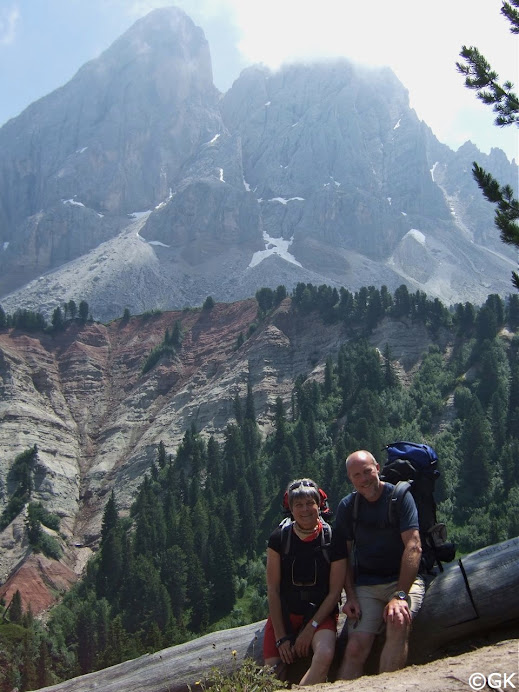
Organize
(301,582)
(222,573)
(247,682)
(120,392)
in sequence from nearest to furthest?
1. (247,682)
2. (301,582)
3. (222,573)
4. (120,392)

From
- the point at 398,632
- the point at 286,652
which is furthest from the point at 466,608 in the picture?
the point at 286,652

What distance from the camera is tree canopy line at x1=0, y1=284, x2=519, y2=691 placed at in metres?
56.7

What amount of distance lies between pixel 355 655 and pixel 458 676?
5.77ft

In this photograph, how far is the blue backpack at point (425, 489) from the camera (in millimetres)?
8633

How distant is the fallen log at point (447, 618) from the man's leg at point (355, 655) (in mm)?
765

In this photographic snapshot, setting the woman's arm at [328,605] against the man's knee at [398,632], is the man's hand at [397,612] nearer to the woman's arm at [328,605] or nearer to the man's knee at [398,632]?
the man's knee at [398,632]

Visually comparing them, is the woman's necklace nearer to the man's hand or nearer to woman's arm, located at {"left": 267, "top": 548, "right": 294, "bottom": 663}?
woman's arm, located at {"left": 267, "top": 548, "right": 294, "bottom": 663}

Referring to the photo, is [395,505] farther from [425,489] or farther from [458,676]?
[458,676]

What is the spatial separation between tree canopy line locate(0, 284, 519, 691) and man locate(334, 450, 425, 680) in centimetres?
4323

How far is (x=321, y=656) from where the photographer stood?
25.7ft

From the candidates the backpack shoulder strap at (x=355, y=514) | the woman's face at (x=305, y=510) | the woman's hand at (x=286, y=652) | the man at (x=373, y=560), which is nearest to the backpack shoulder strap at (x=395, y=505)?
the man at (x=373, y=560)

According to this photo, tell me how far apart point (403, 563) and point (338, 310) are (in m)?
101

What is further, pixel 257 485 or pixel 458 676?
pixel 257 485

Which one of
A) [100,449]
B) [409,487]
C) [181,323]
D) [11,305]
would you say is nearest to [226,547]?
[100,449]
